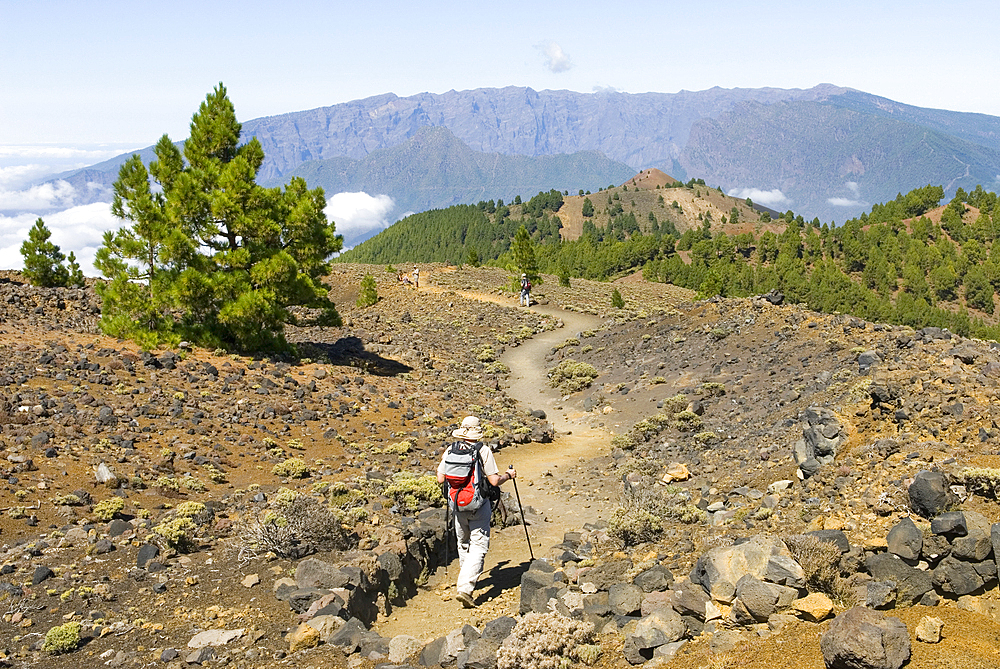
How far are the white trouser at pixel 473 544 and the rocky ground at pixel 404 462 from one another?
1.29ft

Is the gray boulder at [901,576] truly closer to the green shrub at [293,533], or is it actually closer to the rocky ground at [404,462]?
the rocky ground at [404,462]

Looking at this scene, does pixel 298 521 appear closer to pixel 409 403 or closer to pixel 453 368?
pixel 409 403

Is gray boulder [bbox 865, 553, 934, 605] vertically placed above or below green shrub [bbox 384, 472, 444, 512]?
above

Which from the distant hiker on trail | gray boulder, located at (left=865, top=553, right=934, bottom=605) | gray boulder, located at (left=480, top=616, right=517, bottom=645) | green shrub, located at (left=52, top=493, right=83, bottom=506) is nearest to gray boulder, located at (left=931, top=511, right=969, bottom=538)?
gray boulder, located at (left=865, top=553, right=934, bottom=605)

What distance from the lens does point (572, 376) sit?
2728cm

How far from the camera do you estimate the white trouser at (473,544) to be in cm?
866

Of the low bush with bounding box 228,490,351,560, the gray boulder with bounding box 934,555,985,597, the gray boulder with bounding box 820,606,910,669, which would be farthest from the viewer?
the low bush with bounding box 228,490,351,560

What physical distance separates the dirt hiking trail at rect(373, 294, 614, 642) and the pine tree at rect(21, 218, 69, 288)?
66.0ft

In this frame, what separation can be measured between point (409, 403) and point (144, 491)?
9367 mm

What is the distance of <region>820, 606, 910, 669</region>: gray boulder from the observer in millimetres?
5301

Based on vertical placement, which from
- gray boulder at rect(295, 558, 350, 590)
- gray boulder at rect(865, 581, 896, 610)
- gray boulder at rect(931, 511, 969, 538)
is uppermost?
gray boulder at rect(931, 511, 969, 538)

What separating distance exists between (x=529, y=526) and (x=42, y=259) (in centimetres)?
2646

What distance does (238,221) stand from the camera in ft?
69.6

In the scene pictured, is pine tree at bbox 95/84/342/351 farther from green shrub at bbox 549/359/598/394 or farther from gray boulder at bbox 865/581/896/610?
gray boulder at bbox 865/581/896/610
